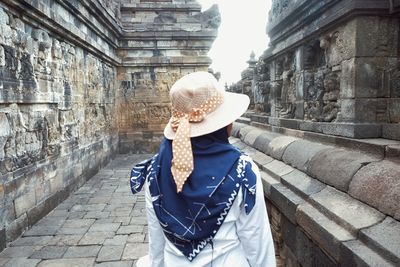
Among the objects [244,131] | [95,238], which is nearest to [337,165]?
[244,131]

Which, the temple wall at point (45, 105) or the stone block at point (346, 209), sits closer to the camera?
the stone block at point (346, 209)

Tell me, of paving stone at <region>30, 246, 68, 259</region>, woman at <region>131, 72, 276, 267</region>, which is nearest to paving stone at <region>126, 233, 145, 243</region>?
paving stone at <region>30, 246, 68, 259</region>

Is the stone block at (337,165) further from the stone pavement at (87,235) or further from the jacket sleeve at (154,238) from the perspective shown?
the stone pavement at (87,235)

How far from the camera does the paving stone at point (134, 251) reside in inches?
142

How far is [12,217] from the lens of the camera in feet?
13.0

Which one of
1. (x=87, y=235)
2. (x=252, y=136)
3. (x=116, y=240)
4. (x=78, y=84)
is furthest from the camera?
(x=78, y=84)

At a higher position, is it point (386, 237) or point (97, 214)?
point (386, 237)

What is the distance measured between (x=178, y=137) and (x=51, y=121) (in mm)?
4553

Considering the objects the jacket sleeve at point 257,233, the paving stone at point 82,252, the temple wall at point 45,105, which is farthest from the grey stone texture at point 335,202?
the temple wall at point 45,105

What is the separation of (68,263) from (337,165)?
9.57 feet

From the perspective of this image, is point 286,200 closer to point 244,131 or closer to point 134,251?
point 134,251

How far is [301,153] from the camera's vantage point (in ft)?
9.78

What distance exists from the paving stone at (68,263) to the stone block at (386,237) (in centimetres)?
286

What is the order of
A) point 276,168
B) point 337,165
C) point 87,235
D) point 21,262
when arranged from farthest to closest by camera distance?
point 87,235 → point 21,262 → point 276,168 → point 337,165
